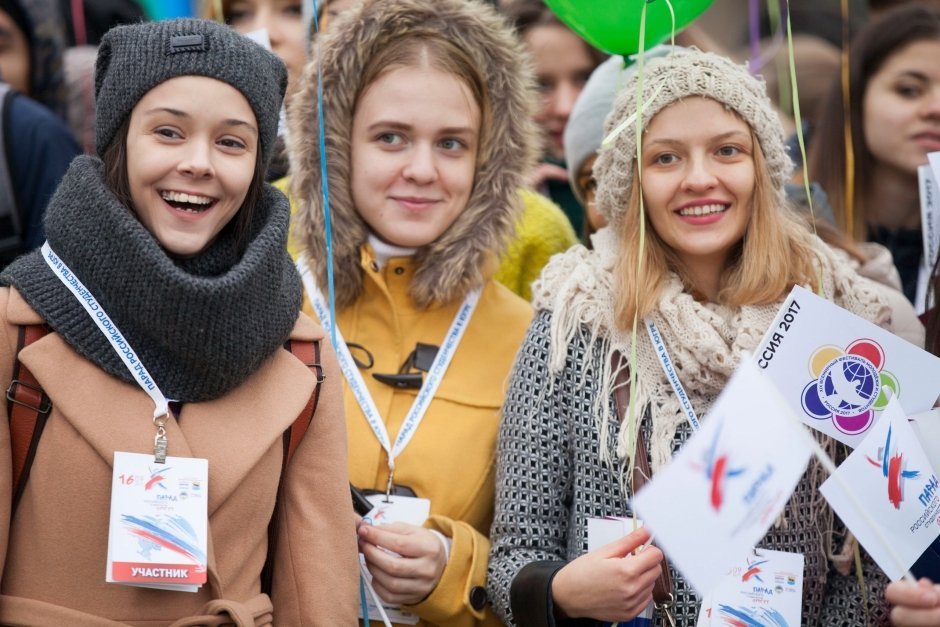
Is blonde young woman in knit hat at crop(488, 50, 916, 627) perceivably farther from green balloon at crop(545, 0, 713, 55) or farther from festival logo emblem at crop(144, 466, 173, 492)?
festival logo emblem at crop(144, 466, 173, 492)

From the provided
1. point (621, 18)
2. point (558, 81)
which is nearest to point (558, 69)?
point (558, 81)

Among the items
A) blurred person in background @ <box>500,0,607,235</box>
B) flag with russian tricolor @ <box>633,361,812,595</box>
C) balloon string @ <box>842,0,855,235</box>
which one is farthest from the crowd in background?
blurred person in background @ <box>500,0,607,235</box>

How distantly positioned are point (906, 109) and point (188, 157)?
9.94ft

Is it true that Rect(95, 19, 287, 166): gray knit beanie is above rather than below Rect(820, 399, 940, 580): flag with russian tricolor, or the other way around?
above

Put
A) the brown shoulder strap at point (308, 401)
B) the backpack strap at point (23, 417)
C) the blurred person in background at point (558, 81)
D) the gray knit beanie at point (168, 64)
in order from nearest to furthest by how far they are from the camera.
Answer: the backpack strap at point (23, 417), the gray knit beanie at point (168, 64), the brown shoulder strap at point (308, 401), the blurred person in background at point (558, 81)

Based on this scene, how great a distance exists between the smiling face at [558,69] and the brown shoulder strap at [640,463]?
7.23 ft

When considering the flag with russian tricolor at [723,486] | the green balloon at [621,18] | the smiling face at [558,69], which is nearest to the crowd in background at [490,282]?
the green balloon at [621,18]

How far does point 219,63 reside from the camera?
284 cm

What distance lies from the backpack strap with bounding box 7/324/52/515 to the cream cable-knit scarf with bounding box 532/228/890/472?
134 centimetres

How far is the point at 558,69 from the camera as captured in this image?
5371mm

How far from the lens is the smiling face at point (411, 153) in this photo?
146 inches

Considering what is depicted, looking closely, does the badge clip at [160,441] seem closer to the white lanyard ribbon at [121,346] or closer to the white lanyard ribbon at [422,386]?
the white lanyard ribbon at [121,346]

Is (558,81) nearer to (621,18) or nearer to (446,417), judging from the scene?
(621,18)

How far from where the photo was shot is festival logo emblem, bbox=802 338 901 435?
3197 mm
